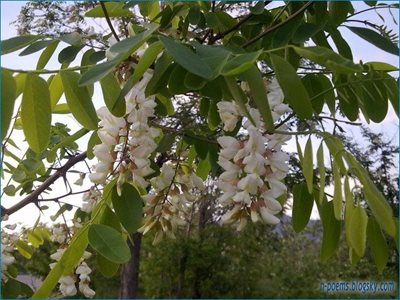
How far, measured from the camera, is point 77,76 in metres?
0.53

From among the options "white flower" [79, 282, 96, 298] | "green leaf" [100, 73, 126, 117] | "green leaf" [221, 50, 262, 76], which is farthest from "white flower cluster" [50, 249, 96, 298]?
"green leaf" [221, 50, 262, 76]

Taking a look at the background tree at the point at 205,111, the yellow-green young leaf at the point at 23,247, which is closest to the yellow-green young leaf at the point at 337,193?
the background tree at the point at 205,111

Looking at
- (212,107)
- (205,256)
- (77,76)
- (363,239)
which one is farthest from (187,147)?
(205,256)

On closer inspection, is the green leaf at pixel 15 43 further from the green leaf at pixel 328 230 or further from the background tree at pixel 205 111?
the green leaf at pixel 328 230

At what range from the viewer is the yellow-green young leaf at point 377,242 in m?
0.51

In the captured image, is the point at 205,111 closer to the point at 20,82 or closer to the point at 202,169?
the point at 202,169

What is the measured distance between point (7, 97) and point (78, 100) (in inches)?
3.3

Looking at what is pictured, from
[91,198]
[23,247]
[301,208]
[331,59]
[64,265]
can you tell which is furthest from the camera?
[23,247]

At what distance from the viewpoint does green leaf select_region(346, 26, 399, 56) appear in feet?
2.15

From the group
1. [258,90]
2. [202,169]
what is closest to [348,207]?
[258,90]

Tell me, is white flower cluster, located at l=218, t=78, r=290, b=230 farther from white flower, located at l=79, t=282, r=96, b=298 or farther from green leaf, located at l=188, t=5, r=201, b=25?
white flower, located at l=79, t=282, r=96, b=298

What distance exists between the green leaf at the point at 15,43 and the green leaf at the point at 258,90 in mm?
230

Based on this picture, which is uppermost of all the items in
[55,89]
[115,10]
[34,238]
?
[115,10]

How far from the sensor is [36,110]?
1.65 feet
